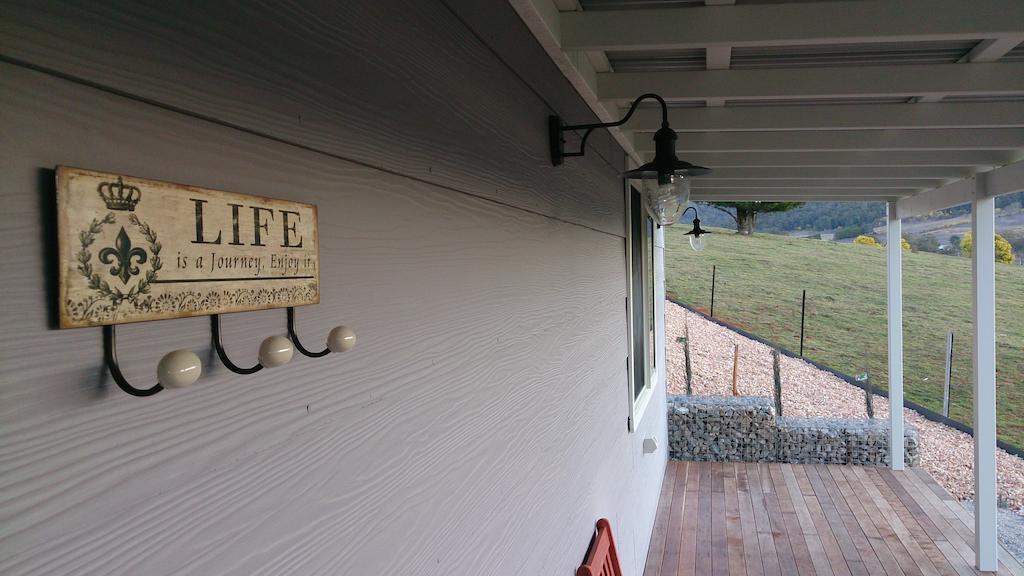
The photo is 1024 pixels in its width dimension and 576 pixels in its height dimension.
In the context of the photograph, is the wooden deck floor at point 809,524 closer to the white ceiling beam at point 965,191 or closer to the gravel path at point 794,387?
the white ceiling beam at point 965,191

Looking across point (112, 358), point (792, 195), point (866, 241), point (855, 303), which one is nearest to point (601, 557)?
point (112, 358)

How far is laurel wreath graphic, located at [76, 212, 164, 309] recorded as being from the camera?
0.42 meters

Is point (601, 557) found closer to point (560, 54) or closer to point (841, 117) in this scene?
point (560, 54)

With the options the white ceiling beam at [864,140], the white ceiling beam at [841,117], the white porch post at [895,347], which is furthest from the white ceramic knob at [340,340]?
the white porch post at [895,347]

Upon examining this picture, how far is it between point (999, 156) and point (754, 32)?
284 cm

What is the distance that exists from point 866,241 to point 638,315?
16.0 m

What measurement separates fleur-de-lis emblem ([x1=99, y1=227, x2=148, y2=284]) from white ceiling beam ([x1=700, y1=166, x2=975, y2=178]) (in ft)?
13.4

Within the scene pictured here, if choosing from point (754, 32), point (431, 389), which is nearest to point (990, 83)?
point (754, 32)

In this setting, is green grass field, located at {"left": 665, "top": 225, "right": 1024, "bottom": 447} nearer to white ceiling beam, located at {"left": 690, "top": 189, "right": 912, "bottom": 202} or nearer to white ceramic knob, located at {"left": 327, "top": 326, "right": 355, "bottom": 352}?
white ceiling beam, located at {"left": 690, "top": 189, "right": 912, "bottom": 202}

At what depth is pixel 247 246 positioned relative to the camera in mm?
562

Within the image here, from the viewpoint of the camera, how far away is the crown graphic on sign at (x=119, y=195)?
0.44 meters

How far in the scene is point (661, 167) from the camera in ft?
5.78

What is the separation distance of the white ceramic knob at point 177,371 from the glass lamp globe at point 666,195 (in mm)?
1531

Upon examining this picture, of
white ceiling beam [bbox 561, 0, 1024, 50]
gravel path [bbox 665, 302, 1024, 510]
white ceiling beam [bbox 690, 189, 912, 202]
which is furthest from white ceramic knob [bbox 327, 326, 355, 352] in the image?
gravel path [bbox 665, 302, 1024, 510]
